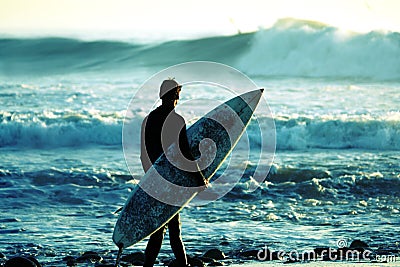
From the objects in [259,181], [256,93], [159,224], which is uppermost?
[256,93]

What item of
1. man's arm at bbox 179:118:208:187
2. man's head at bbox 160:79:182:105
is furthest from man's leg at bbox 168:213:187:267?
man's head at bbox 160:79:182:105

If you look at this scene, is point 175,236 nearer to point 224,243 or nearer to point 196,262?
A: point 196,262

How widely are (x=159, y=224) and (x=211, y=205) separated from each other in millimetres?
4815

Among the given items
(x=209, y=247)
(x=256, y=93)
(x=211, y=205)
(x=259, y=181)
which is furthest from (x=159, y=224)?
(x=259, y=181)

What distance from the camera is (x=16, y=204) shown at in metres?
11.4

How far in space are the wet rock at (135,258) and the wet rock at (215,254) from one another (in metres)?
0.64

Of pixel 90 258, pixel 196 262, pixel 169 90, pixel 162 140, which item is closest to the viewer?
pixel 169 90

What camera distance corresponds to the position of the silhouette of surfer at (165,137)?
6324 mm

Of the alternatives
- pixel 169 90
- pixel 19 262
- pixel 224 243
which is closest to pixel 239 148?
pixel 224 243

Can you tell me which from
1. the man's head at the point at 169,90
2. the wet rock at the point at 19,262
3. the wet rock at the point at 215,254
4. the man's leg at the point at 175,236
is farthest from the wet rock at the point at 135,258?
the man's head at the point at 169,90

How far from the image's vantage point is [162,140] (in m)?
6.45

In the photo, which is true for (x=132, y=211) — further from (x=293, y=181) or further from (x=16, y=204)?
(x=293, y=181)

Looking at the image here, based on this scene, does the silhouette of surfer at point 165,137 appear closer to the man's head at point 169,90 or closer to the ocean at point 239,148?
the man's head at point 169,90

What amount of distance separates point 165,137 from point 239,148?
424 inches
